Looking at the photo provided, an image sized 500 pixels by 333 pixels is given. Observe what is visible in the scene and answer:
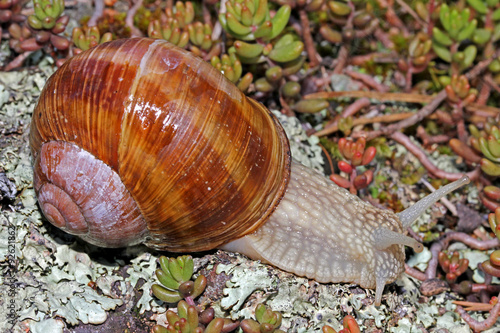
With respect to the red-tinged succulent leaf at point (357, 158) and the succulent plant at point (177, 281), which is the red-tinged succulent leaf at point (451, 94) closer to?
the red-tinged succulent leaf at point (357, 158)

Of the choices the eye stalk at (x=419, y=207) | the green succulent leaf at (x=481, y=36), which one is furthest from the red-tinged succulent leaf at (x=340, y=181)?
the green succulent leaf at (x=481, y=36)

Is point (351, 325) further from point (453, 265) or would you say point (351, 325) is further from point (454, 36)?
point (454, 36)

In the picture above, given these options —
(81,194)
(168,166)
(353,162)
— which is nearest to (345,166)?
(353,162)

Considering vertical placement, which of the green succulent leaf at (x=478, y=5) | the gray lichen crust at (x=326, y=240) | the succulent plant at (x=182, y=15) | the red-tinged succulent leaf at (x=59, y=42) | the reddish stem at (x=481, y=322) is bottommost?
the reddish stem at (x=481, y=322)

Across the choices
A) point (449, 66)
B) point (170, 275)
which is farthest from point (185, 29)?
point (449, 66)

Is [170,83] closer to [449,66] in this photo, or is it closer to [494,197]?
[494,197]

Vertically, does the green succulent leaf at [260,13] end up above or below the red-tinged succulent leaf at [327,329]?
above

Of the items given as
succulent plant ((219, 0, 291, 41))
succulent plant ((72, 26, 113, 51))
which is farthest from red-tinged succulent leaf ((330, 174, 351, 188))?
succulent plant ((72, 26, 113, 51))
